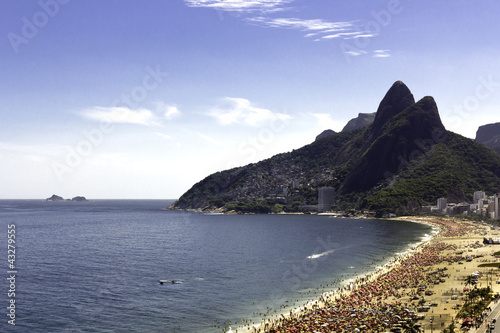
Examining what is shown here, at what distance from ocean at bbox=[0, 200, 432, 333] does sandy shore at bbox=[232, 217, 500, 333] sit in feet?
15.1

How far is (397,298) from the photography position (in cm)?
5597

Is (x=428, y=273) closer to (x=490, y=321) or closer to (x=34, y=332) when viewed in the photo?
(x=490, y=321)

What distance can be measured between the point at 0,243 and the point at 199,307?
99.2m

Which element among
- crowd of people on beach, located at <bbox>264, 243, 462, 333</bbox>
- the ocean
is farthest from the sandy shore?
the ocean

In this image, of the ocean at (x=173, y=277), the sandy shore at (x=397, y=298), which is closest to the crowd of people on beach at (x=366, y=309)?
the sandy shore at (x=397, y=298)

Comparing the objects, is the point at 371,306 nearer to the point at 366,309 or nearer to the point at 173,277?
the point at 366,309

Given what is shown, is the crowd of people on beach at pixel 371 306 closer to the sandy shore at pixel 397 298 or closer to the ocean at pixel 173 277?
the sandy shore at pixel 397 298

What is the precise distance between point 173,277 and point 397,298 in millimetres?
41847

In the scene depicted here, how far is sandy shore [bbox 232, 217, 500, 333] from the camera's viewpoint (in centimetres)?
4525

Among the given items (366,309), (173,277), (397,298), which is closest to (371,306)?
(366,309)

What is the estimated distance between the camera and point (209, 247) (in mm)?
114938

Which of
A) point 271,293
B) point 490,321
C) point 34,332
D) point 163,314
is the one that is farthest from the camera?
point 271,293

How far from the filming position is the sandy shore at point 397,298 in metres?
45.2

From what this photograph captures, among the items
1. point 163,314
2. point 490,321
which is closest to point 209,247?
point 163,314
